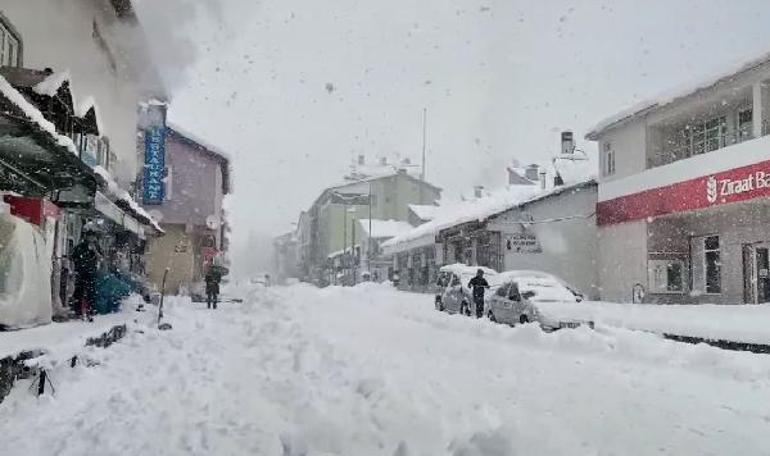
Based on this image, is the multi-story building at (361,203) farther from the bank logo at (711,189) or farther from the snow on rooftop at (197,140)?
the bank logo at (711,189)

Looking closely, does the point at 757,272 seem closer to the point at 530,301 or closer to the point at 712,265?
the point at 712,265

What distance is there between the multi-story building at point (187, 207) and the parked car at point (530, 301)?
21053 mm

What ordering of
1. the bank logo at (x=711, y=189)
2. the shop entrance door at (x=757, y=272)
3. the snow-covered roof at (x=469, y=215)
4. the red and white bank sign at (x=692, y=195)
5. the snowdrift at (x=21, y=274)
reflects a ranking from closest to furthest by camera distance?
the snowdrift at (x=21, y=274)
the red and white bank sign at (x=692, y=195)
the bank logo at (x=711, y=189)
the shop entrance door at (x=757, y=272)
the snow-covered roof at (x=469, y=215)

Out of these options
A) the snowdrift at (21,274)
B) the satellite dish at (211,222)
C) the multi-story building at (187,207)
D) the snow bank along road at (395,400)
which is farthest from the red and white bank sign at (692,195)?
the multi-story building at (187,207)

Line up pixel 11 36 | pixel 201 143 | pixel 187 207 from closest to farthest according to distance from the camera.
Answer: pixel 11 36 < pixel 187 207 < pixel 201 143

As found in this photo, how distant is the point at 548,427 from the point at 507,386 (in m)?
2.35

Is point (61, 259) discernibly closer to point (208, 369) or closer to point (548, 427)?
point (208, 369)

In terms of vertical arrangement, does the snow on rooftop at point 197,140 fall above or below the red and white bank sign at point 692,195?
above

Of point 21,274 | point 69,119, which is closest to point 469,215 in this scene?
point 69,119

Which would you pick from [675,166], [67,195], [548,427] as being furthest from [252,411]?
[675,166]

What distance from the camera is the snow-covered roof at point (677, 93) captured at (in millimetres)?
18556

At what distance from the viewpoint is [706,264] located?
23.2 metres

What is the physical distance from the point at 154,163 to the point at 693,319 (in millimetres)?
19217

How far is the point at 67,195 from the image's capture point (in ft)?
43.5
